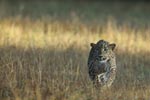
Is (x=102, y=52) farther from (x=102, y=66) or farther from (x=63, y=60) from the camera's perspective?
(x=63, y=60)

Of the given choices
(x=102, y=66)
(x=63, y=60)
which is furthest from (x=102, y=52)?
(x=63, y=60)

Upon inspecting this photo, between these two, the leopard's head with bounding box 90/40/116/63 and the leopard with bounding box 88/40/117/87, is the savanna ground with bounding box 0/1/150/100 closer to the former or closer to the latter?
the leopard with bounding box 88/40/117/87

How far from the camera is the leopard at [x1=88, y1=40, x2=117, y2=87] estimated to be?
10656mm

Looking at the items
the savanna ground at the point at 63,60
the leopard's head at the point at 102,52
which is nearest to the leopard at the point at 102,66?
the leopard's head at the point at 102,52

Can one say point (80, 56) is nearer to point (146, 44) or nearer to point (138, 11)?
point (146, 44)

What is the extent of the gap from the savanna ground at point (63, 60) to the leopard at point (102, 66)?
13cm

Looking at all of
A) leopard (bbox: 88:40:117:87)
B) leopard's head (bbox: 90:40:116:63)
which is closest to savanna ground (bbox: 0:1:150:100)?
leopard (bbox: 88:40:117:87)

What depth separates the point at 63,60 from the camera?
12.2 m

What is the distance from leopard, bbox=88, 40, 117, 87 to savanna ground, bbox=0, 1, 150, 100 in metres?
0.13

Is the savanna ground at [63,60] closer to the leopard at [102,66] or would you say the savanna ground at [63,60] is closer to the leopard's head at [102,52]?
the leopard at [102,66]

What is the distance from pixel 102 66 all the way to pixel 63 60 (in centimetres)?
165

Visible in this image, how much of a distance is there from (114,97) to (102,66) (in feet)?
1.77

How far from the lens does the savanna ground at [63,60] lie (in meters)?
10.4

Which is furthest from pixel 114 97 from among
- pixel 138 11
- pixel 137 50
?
pixel 138 11
